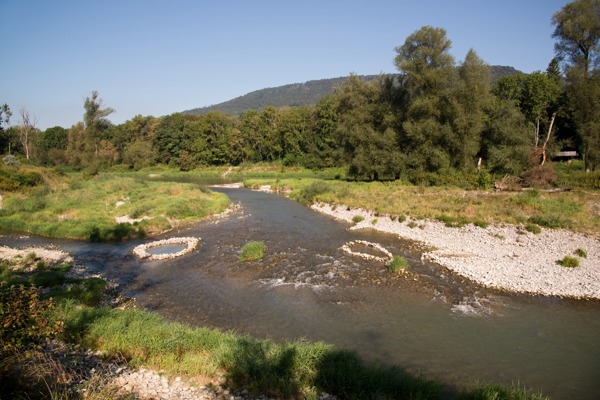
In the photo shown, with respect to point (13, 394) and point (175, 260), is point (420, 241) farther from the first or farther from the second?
point (13, 394)

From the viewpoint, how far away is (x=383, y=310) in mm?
15141

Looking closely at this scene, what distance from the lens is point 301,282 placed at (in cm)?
1838

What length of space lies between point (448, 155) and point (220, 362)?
1656 inches

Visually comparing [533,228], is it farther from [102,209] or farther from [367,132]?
[102,209]

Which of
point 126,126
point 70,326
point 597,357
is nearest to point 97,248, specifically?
point 70,326

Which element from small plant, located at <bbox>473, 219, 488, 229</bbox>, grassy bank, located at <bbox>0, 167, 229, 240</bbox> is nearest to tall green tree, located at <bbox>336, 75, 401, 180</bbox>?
grassy bank, located at <bbox>0, 167, 229, 240</bbox>

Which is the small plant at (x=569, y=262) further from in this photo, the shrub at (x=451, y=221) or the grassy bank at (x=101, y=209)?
the grassy bank at (x=101, y=209)

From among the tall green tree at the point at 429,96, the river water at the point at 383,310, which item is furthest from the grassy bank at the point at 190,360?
the tall green tree at the point at 429,96

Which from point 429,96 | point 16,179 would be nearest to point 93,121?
point 16,179

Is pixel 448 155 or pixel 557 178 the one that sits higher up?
pixel 448 155

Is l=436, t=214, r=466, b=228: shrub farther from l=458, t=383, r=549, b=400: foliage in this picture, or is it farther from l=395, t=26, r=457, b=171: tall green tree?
l=458, t=383, r=549, b=400: foliage

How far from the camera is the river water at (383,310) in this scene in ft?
37.1

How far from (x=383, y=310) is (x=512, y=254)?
10.7m

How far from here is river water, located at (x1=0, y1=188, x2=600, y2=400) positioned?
37.1 feet
